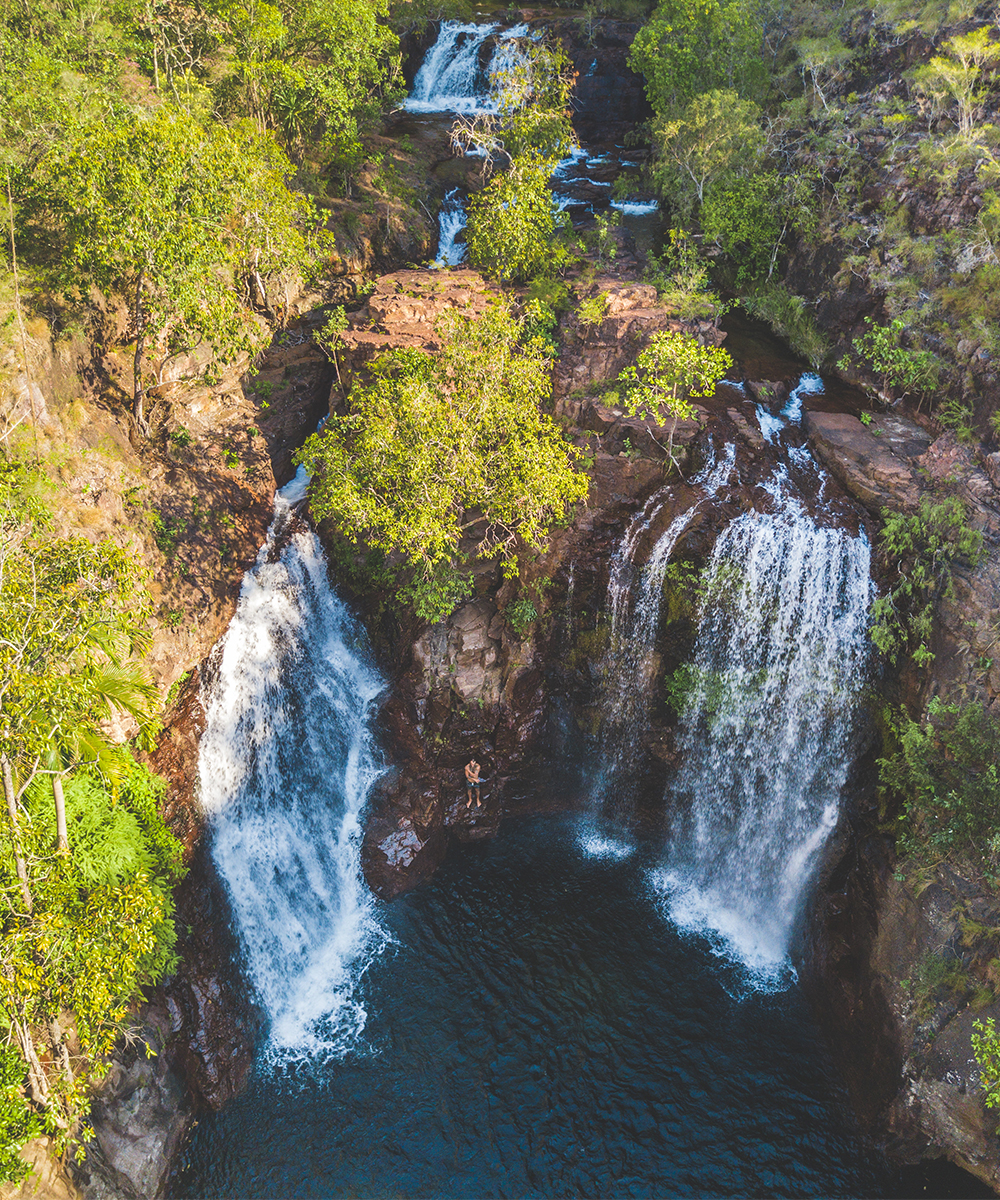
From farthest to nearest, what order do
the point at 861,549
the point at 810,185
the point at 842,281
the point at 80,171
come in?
the point at 810,185 → the point at 842,281 → the point at 861,549 → the point at 80,171

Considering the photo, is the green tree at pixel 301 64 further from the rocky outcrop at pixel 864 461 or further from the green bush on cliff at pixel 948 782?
the green bush on cliff at pixel 948 782

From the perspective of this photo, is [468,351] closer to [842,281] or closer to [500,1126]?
[842,281]

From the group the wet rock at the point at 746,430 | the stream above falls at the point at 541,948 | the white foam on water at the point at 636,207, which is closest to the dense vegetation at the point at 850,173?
the white foam on water at the point at 636,207

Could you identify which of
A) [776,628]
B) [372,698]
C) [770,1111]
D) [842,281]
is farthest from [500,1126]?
[842,281]

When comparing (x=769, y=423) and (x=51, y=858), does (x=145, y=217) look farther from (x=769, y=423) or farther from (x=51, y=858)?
(x=769, y=423)

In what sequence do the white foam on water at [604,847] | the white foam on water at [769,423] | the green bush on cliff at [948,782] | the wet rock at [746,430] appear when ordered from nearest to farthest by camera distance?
the green bush on cliff at [948,782] → the white foam on water at [604,847] → the wet rock at [746,430] → the white foam on water at [769,423]

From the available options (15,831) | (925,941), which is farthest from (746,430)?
(15,831)
